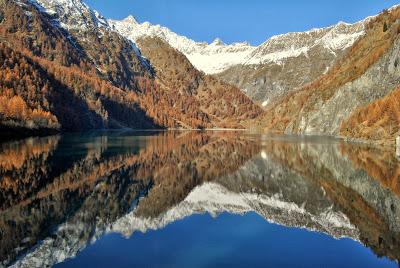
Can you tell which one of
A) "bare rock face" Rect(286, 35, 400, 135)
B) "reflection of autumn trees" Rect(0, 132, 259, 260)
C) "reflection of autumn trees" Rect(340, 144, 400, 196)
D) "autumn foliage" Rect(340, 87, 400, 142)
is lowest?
"reflection of autumn trees" Rect(0, 132, 259, 260)

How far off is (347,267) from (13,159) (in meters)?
51.6

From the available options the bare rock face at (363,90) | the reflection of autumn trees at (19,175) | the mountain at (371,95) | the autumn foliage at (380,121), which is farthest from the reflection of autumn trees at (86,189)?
the bare rock face at (363,90)

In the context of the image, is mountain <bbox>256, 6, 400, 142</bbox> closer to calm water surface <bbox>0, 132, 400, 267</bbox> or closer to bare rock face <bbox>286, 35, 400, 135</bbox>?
bare rock face <bbox>286, 35, 400, 135</bbox>

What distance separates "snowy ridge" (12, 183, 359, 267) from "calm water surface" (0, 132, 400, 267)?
68 mm

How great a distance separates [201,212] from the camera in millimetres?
35406

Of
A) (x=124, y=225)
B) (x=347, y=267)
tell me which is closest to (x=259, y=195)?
(x=124, y=225)

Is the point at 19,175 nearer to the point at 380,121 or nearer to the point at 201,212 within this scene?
the point at 201,212

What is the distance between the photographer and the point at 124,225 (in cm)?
2922

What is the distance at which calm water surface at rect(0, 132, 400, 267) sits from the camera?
904 inches

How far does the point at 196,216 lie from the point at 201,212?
4.75 ft

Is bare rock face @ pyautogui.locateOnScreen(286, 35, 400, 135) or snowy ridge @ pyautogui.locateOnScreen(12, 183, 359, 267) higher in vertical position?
bare rock face @ pyautogui.locateOnScreen(286, 35, 400, 135)

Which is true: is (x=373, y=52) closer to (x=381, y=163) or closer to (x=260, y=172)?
(x=381, y=163)

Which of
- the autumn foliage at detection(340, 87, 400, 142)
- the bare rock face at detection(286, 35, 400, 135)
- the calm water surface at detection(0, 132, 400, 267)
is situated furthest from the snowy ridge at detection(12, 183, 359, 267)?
the bare rock face at detection(286, 35, 400, 135)

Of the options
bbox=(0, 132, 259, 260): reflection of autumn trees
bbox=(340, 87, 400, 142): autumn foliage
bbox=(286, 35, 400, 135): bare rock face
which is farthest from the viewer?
bbox=(286, 35, 400, 135): bare rock face
